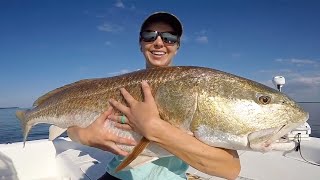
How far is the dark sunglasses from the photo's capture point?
3344 millimetres

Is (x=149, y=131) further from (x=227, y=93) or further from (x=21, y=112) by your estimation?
(x=21, y=112)

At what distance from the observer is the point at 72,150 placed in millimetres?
6691

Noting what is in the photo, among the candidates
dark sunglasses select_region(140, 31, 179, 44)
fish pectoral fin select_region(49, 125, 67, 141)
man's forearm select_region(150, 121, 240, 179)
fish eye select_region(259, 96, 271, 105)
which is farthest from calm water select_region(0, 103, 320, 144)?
fish eye select_region(259, 96, 271, 105)

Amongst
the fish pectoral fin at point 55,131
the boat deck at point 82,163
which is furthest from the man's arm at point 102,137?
the boat deck at point 82,163

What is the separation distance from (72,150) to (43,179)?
0.81 m

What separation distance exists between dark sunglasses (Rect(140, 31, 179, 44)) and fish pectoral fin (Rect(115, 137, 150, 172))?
131 centimetres

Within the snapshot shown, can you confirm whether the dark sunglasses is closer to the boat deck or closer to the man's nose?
the man's nose

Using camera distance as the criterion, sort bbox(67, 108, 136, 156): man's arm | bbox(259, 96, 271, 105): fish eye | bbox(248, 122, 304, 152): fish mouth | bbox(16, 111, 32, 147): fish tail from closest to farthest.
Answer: bbox(248, 122, 304, 152): fish mouth
bbox(259, 96, 271, 105): fish eye
bbox(67, 108, 136, 156): man's arm
bbox(16, 111, 32, 147): fish tail

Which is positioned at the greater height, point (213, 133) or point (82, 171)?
point (213, 133)

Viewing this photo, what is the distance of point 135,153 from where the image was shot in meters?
2.38

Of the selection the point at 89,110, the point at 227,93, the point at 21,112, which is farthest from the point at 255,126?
the point at 21,112

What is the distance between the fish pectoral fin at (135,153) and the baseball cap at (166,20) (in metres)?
1.47

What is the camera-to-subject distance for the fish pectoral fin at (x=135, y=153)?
2.36m

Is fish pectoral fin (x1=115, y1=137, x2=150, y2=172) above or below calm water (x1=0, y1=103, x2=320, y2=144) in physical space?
below
